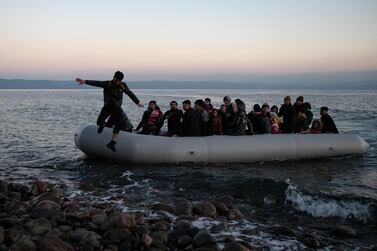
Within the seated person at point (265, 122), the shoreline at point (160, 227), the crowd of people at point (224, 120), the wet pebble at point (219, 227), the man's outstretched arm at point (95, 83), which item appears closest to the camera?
the shoreline at point (160, 227)

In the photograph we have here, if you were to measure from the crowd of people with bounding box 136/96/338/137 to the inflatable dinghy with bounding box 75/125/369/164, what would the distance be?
15.7 inches

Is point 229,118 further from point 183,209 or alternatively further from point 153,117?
point 183,209

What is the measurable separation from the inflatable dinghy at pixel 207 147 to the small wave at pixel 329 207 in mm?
3258

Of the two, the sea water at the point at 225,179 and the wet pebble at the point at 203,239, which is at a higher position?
the wet pebble at the point at 203,239

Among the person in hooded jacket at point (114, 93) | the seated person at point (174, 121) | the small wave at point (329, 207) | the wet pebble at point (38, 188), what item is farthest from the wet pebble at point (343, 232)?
the seated person at point (174, 121)

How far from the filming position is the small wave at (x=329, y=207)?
7188 mm

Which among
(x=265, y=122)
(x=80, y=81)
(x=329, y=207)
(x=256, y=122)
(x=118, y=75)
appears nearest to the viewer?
(x=329, y=207)

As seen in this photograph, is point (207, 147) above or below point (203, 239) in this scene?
above

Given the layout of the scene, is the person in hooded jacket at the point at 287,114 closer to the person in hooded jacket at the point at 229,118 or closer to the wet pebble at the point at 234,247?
the person in hooded jacket at the point at 229,118

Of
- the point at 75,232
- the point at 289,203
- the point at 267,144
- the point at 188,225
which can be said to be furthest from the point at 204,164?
the point at 75,232

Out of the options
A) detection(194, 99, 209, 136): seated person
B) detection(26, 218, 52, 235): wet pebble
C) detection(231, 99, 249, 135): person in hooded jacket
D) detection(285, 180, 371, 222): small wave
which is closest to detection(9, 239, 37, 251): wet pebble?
detection(26, 218, 52, 235): wet pebble

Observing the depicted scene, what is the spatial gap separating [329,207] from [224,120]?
494 centimetres

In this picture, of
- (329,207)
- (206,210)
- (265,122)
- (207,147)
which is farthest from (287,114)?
(206,210)

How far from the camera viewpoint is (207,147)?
10703 mm
